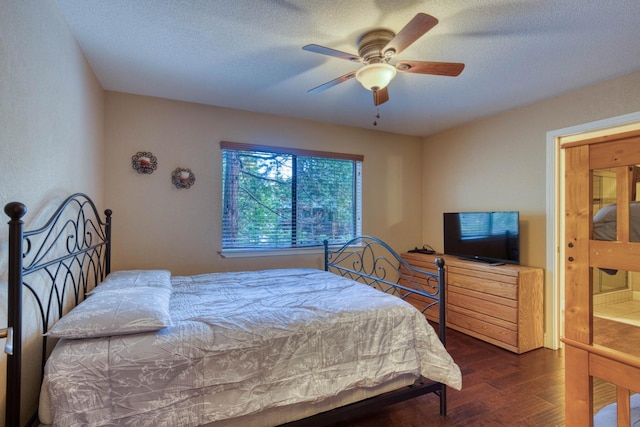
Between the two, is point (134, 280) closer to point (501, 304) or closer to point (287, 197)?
point (287, 197)

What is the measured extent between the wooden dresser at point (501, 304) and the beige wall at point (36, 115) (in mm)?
3475

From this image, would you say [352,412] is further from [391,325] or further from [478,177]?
[478,177]

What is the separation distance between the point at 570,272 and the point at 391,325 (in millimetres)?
929

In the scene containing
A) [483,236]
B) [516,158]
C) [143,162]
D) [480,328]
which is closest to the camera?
[143,162]

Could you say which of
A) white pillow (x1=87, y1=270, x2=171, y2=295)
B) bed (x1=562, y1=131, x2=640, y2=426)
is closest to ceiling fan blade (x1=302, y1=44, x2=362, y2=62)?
bed (x1=562, y1=131, x2=640, y2=426)

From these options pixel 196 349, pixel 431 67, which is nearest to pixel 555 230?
pixel 431 67

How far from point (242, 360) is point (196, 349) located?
0.22m

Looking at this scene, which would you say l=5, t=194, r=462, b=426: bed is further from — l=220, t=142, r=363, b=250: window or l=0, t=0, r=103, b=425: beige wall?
l=220, t=142, r=363, b=250: window

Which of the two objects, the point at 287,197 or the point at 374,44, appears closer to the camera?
the point at 374,44

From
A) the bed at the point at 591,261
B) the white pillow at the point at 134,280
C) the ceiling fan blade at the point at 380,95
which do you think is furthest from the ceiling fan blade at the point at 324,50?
the white pillow at the point at 134,280

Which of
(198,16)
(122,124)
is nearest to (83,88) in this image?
(122,124)

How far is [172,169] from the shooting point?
Result: 3086 millimetres

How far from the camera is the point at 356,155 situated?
13.1ft

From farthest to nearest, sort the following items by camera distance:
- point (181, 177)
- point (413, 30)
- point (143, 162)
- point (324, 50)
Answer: point (181, 177)
point (143, 162)
point (324, 50)
point (413, 30)
